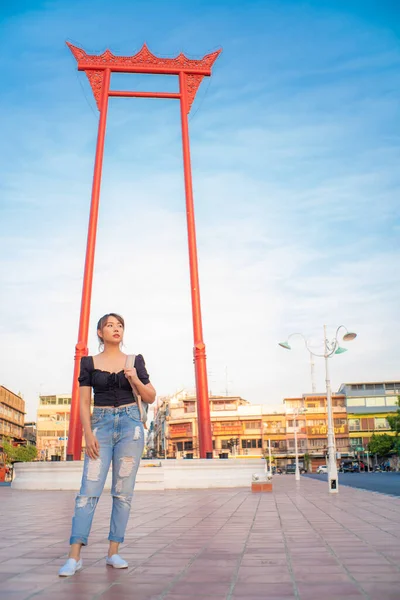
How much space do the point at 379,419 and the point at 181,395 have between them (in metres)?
28.7

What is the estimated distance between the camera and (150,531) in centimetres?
752

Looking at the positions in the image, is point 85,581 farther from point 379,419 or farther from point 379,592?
point 379,419

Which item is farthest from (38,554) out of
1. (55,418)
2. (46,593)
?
(55,418)

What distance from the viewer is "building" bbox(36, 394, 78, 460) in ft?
281

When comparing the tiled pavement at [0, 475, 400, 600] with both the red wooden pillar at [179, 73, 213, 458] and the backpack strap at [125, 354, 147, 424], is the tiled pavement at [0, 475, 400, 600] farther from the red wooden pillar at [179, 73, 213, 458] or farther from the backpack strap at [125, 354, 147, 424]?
the red wooden pillar at [179, 73, 213, 458]

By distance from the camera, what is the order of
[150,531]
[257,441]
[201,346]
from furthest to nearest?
[257,441]
[201,346]
[150,531]

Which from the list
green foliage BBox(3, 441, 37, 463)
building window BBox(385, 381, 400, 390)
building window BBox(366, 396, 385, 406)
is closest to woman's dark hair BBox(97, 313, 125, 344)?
green foliage BBox(3, 441, 37, 463)

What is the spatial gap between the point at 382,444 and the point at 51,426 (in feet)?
150

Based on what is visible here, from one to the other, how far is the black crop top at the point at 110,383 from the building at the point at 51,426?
266ft

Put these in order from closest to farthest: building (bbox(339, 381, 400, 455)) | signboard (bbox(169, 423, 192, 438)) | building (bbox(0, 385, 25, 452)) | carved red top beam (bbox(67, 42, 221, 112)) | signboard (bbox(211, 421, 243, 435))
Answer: carved red top beam (bbox(67, 42, 221, 112)) < building (bbox(0, 385, 25, 452)) < signboard (bbox(211, 421, 243, 435)) < signboard (bbox(169, 423, 192, 438)) < building (bbox(339, 381, 400, 455))

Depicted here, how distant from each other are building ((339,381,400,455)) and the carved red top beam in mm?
62567

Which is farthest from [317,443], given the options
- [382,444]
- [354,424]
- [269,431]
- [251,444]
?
[382,444]

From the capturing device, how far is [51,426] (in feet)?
295

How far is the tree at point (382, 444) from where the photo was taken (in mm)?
70938
